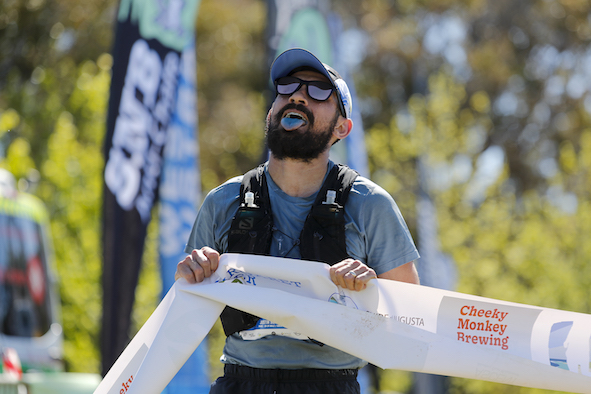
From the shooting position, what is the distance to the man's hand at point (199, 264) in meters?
2.88

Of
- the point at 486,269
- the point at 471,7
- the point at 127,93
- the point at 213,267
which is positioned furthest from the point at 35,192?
the point at 471,7

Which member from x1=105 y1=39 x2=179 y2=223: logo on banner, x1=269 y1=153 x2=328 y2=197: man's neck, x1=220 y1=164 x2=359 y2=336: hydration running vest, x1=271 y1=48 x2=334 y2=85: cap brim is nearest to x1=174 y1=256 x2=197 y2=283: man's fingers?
x1=220 y1=164 x2=359 y2=336: hydration running vest

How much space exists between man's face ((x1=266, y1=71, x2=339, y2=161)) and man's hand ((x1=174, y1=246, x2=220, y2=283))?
535mm

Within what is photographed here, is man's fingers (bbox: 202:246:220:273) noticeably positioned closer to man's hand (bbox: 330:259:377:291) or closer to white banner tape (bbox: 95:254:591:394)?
white banner tape (bbox: 95:254:591:394)

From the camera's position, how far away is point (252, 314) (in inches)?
116

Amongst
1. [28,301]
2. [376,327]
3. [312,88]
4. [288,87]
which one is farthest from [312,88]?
[28,301]

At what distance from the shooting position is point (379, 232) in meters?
2.96

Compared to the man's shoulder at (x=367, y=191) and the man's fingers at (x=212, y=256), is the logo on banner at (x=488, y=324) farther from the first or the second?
the man's fingers at (x=212, y=256)

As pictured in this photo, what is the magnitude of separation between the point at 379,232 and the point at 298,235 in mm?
354

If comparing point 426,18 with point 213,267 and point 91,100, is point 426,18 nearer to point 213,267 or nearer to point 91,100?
point 91,100

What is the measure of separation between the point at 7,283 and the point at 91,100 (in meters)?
7.23

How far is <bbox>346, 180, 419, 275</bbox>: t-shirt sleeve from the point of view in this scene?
116 inches

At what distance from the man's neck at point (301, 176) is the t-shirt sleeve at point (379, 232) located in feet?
0.65

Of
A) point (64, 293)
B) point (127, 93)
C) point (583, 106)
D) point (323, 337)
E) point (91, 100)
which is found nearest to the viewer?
point (323, 337)
